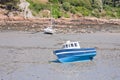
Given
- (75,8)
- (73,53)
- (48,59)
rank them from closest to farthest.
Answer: (73,53) < (48,59) < (75,8)

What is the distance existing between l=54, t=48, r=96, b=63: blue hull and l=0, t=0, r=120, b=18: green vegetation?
54278 millimetres

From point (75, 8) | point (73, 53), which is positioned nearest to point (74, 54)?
point (73, 53)

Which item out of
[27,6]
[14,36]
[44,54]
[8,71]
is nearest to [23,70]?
[8,71]

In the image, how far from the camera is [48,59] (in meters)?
46.6

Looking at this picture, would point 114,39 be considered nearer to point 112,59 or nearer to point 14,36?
point 14,36

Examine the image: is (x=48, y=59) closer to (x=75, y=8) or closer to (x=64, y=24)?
(x=64, y=24)

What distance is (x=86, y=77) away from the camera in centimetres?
3688

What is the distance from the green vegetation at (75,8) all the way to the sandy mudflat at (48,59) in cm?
2868

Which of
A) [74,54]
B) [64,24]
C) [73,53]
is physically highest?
[73,53]

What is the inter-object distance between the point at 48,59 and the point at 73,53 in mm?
4442

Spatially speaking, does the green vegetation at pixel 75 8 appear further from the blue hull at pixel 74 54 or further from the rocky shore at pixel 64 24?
the blue hull at pixel 74 54

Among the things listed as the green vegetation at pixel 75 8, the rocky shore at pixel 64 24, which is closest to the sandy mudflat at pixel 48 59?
the rocky shore at pixel 64 24

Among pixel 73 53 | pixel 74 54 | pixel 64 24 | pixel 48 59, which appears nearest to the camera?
pixel 73 53

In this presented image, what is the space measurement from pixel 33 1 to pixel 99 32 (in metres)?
31.9
